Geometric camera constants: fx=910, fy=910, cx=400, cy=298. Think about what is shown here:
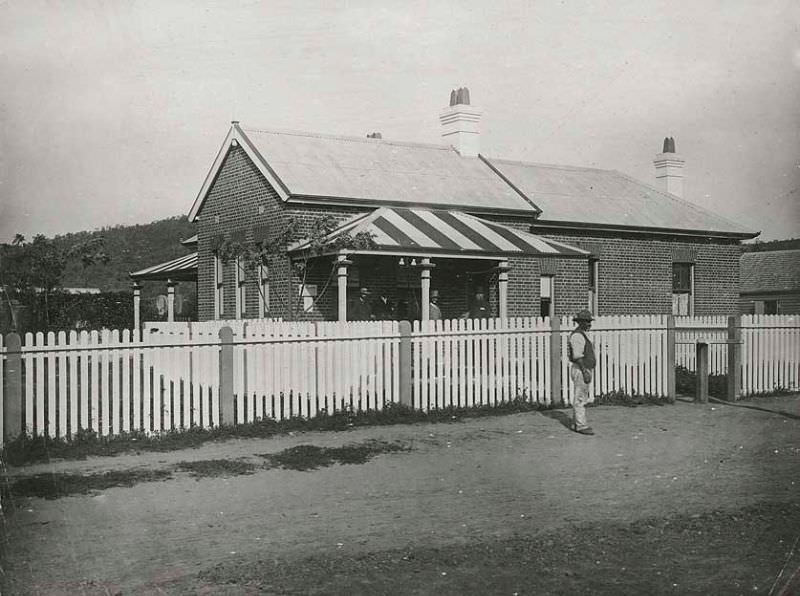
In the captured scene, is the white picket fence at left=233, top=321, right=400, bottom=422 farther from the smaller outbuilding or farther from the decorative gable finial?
the smaller outbuilding

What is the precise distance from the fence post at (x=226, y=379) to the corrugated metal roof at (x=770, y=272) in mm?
39551

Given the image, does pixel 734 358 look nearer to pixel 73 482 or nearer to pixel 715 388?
pixel 715 388

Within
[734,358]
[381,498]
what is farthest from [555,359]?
[381,498]

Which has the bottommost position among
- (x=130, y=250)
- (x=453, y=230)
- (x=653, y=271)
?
(x=653, y=271)

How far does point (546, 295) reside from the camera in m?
23.1

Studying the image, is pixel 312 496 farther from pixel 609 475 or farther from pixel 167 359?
pixel 167 359

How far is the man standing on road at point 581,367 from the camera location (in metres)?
10.8

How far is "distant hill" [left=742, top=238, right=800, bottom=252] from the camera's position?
6494cm

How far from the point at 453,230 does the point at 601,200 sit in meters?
7.57

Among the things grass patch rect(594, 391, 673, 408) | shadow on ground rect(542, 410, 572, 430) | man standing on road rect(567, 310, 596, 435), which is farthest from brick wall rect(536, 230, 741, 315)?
man standing on road rect(567, 310, 596, 435)

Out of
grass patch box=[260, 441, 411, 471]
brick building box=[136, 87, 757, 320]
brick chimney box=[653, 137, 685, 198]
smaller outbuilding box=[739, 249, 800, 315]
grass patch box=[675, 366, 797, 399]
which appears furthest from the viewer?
smaller outbuilding box=[739, 249, 800, 315]

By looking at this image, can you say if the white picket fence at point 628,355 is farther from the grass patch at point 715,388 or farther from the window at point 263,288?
the window at point 263,288

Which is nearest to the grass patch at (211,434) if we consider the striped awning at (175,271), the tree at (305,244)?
the tree at (305,244)

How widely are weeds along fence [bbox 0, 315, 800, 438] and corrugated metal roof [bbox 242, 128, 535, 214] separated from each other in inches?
306
